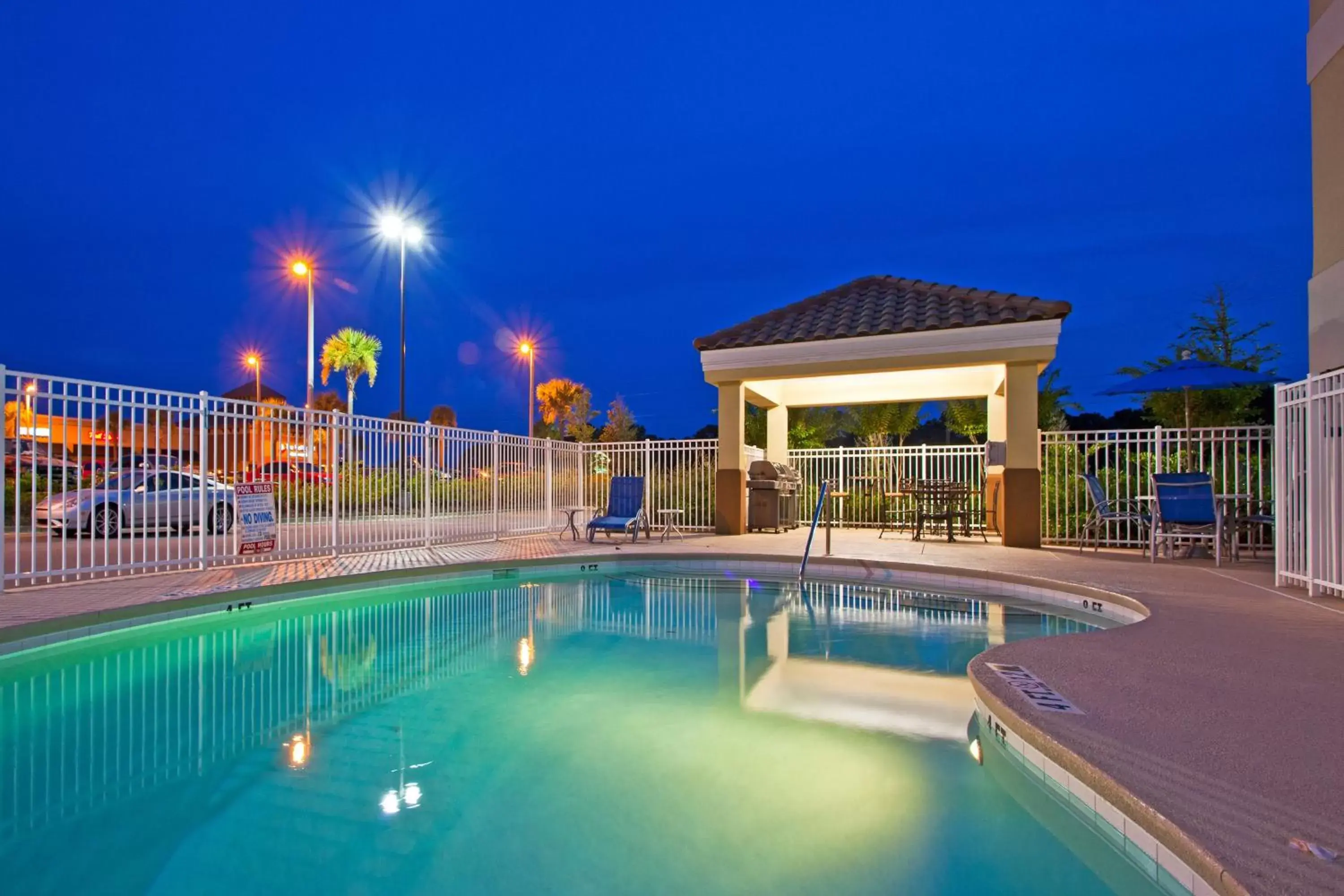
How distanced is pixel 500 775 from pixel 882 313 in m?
11.0

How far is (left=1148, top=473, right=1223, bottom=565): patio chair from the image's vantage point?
817 cm

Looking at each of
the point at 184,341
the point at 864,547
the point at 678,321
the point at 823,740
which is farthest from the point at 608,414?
the point at 184,341

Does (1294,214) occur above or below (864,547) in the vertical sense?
above

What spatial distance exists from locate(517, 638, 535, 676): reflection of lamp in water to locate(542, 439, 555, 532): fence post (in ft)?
25.8

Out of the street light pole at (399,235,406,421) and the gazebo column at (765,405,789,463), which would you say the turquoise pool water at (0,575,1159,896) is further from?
the street light pole at (399,235,406,421)

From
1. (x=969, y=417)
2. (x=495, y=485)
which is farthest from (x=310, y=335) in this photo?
(x=969, y=417)

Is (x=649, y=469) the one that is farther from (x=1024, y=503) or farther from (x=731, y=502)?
(x=1024, y=503)

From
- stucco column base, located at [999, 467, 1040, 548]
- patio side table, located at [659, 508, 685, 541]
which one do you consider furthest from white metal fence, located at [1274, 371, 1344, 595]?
patio side table, located at [659, 508, 685, 541]

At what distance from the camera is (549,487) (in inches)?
539

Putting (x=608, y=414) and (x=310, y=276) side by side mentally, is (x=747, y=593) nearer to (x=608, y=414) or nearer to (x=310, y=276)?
(x=310, y=276)

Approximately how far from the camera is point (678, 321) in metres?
61.7

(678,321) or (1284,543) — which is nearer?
(1284,543)

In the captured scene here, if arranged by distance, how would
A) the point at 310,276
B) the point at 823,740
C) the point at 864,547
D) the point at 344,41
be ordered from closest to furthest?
the point at 823,740 < the point at 864,547 < the point at 310,276 < the point at 344,41

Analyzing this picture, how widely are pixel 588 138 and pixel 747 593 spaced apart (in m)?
42.3
